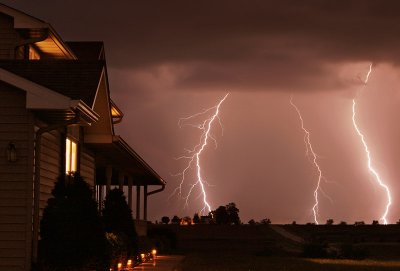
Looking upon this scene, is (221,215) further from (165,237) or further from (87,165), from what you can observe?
(87,165)

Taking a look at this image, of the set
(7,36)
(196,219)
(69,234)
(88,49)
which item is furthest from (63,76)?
(196,219)

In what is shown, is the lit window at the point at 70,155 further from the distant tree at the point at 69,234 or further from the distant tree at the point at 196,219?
the distant tree at the point at 196,219

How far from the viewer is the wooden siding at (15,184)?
14.1m

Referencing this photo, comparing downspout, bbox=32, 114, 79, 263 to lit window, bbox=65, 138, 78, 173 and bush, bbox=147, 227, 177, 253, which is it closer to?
lit window, bbox=65, 138, 78, 173

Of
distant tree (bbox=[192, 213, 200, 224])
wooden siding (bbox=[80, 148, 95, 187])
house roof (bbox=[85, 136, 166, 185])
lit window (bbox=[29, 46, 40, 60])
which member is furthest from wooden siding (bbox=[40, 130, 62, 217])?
distant tree (bbox=[192, 213, 200, 224])

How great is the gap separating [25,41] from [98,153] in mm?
5894

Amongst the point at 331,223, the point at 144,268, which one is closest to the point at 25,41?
the point at 144,268

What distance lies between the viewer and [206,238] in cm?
5444

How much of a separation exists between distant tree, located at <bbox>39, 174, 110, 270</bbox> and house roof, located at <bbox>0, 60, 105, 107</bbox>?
70.9 inches

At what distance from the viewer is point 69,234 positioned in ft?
47.3

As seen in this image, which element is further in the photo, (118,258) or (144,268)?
(144,268)

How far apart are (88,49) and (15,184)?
469 inches

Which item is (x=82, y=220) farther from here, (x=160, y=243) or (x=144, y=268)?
(x=160, y=243)

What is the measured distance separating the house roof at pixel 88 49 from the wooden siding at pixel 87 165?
378 cm
